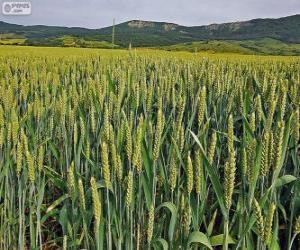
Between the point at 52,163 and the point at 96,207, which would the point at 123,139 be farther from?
the point at 52,163

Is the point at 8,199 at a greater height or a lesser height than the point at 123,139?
lesser

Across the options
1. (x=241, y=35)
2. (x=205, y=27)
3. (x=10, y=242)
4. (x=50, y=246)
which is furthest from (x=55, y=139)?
(x=205, y=27)

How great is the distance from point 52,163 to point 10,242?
0.87 meters

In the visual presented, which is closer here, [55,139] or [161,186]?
[161,186]

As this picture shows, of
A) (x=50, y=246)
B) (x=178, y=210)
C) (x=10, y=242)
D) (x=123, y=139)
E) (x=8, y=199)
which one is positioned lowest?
(x=50, y=246)

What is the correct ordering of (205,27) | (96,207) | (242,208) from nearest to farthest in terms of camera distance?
(96,207)
(242,208)
(205,27)

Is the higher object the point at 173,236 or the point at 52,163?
the point at 173,236

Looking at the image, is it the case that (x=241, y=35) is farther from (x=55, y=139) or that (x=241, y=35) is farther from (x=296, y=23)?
(x=55, y=139)

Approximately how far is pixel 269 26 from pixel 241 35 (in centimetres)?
1532

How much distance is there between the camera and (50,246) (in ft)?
5.54

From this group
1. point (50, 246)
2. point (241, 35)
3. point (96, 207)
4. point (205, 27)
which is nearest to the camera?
point (96, 207)

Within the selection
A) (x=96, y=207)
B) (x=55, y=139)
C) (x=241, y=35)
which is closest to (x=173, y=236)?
(x=96, y=207)

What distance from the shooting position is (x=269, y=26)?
545ft

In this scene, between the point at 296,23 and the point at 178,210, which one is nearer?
the point at 178,210
